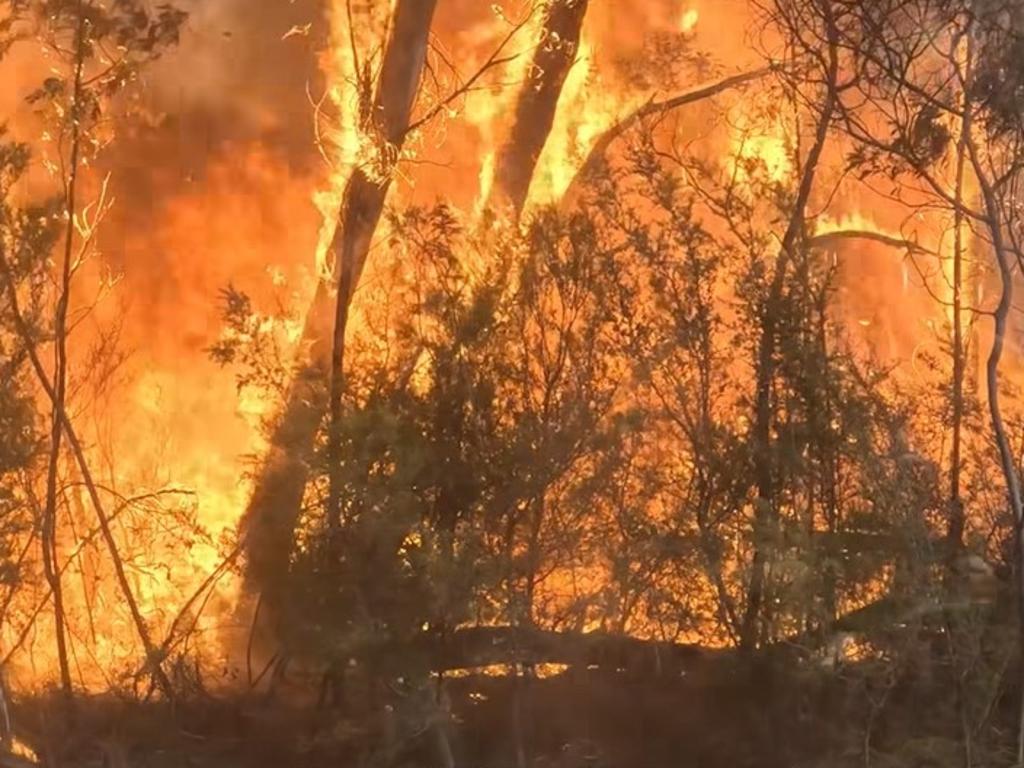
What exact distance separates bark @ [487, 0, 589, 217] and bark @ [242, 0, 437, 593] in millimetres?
927

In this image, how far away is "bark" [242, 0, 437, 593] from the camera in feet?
25.5

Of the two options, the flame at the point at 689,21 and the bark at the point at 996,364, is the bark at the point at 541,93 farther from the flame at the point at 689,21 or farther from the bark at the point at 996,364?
the bark at the point at 996,364

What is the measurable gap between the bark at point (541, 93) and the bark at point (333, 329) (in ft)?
3.04

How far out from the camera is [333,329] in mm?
8328

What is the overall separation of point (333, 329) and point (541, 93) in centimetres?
287

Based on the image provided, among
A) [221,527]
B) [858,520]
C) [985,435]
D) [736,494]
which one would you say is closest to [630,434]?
[736,494]

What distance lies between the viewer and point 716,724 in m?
7.95

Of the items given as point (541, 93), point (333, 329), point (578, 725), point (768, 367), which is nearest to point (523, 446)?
point (333, 329)

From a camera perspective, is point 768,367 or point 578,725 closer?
point 578,725

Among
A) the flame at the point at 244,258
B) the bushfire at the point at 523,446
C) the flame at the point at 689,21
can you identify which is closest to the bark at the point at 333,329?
the bushfire at the point at 523,446

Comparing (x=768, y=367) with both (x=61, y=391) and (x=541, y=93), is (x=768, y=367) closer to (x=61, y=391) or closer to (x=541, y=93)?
(x=541, y=93)

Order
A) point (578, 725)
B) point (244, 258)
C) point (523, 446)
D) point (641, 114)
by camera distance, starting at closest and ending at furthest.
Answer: point (523, 446) < point (578, 725) < point (641, 114) < point (244, 258)

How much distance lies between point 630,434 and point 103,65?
13.5 feet

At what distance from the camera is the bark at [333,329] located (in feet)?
25.5
